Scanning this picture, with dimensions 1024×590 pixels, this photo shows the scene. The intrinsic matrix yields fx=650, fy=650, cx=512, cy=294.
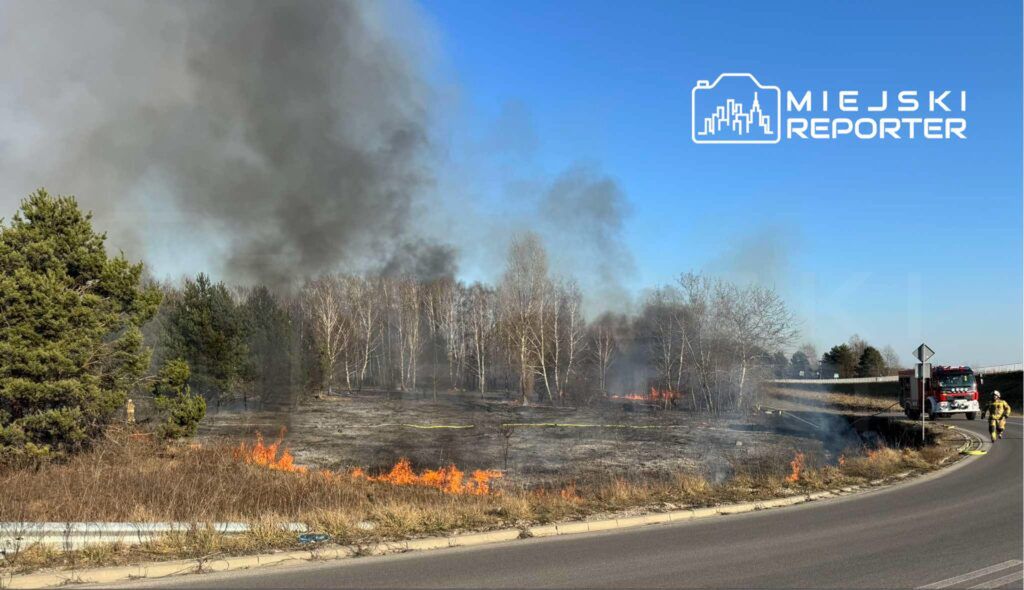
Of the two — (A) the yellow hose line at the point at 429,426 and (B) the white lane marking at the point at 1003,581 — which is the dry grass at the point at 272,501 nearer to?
(B) the white lane marking at the point at 1003,581

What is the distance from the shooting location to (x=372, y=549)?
614cm

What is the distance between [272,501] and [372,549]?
3672 millimetres

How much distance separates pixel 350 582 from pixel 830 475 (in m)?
8.84

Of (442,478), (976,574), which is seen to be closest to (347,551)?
(976,574)

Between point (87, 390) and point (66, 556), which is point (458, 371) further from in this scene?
point (66, 556)

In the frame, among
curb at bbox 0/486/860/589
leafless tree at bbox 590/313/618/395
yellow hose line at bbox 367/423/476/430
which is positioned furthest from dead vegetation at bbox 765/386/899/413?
curb at bbox 0/486/860/589

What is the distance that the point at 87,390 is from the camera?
13.2 metres

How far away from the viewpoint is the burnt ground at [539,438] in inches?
725

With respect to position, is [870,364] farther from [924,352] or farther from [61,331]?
[61,331]

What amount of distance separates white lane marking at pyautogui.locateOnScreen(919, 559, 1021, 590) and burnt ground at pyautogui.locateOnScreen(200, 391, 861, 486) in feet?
29.1

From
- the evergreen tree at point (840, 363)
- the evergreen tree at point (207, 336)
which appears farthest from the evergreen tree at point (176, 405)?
the evergreen tree at point (840, 363)

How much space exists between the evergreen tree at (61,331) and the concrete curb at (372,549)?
9.21 meters

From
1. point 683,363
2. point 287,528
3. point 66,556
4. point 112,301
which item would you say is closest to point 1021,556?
point 287,528

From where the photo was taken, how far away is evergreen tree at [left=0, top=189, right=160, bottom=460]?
1247cm
